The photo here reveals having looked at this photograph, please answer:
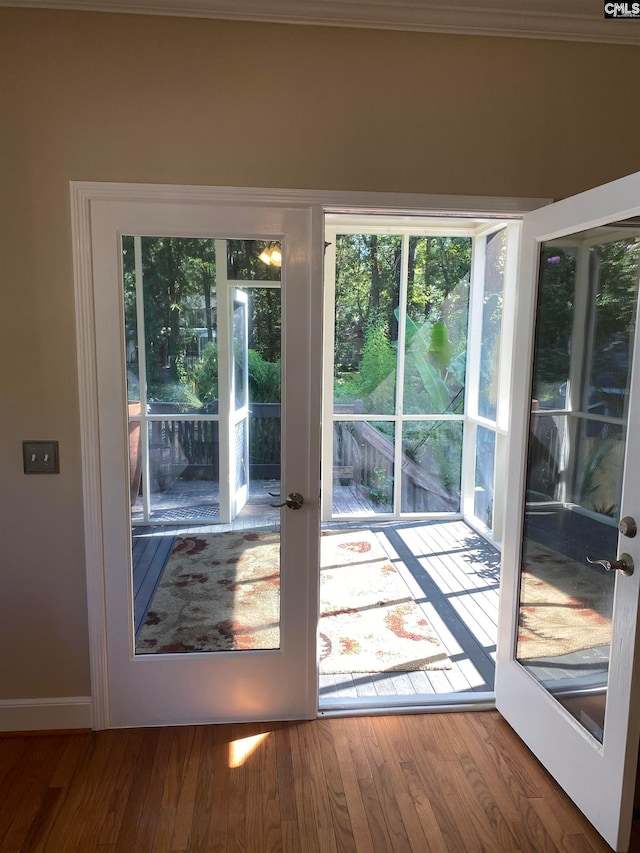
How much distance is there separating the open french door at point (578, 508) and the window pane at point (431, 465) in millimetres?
2937

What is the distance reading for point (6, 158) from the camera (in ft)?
7.09

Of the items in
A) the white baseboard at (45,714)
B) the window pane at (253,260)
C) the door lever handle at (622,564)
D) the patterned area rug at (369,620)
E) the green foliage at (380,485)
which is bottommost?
the patterned area rug at (369,620)

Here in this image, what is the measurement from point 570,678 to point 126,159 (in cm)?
258

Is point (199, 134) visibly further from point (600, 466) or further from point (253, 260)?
point (600, 466)

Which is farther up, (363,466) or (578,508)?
(578,508)

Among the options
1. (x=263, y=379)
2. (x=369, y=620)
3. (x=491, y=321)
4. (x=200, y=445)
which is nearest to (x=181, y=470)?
(x=200, y=445)

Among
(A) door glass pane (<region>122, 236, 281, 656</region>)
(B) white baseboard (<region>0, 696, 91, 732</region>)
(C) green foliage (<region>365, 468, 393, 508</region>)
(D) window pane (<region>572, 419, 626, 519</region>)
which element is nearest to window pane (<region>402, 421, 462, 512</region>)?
(C) green foliage (<region>365, 468, 393, 508</region>)

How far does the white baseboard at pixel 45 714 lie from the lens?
2430 millimetres

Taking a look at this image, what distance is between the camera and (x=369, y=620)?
348cm

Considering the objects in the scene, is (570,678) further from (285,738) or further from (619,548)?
(285,738)

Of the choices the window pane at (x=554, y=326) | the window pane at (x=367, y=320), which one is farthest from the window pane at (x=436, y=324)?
the window pane at (x=554, y=326)

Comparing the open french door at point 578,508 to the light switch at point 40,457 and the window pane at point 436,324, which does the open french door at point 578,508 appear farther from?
the window pane at point 436,324

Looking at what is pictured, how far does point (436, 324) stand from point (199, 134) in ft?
11.3

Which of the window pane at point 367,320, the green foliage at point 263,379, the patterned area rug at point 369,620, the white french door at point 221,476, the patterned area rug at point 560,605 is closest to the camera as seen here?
the patterned area rug at point 560,605
